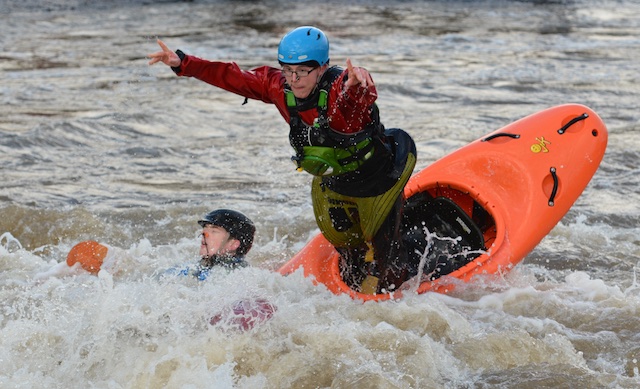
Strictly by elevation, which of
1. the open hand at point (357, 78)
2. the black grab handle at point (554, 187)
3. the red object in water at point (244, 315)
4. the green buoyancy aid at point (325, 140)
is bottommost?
the red object in water at point (244, 315)

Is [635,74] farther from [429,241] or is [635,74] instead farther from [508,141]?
[429,241]

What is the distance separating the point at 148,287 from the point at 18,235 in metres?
2.35

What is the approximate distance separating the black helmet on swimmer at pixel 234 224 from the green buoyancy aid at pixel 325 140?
2.85 feet

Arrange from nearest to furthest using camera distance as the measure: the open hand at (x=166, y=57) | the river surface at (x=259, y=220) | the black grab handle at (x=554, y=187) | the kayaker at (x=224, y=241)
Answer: the river surface at (x=259, y=220) → the open hand at (x=166, y=57) → the kayaker at (x=224, y=241) → the black grab handle at (x=554, y=187)

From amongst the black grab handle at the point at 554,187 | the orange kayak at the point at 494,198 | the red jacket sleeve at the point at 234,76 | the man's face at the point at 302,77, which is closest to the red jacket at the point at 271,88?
the red jacket sleeve at the point at 234,76

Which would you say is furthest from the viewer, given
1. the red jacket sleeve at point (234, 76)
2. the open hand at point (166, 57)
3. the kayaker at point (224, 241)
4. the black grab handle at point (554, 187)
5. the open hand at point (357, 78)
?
the black grab handle at point (554, 187)

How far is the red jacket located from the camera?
443 centimetres

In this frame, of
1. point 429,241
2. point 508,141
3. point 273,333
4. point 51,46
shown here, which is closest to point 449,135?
point 508,141

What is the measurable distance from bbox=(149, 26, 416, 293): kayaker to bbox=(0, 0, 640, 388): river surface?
0.34 metres

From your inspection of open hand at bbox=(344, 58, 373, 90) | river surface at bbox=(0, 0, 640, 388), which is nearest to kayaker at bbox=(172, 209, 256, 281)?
river surface at bbox=(0, 0, 640, 388)

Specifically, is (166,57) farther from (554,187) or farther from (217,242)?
(554,187)

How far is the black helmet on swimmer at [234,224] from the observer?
17.4 feet

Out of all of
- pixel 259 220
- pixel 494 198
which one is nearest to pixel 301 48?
pixel 494 198

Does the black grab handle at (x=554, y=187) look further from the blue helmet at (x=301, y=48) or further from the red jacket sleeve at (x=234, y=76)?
the blue helmet at (x=301, y=48)
